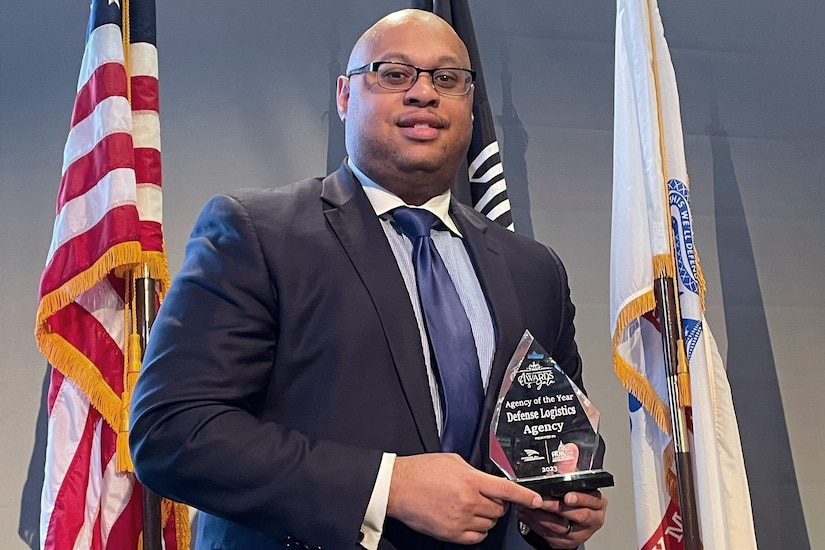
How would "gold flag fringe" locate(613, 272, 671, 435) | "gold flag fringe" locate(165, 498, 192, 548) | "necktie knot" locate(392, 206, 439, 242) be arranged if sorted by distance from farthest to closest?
"gold flag fringe" locate(613, 272, 671, 435) < "gold flag fringe" locate(165, 498, 192, 548) < "necktie knot" locate(392, 206, 439, 242)

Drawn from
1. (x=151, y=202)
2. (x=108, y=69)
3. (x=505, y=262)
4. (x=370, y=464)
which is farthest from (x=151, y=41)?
(x=370, y=464)

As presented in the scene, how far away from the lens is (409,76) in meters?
1.65

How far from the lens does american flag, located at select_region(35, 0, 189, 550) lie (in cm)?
235

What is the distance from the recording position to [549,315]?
1604 mm

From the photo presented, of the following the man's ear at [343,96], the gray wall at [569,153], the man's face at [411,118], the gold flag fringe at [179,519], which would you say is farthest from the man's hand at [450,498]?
the gray wall at [569,153]

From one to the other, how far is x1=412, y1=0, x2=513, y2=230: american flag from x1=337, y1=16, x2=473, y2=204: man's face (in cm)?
120

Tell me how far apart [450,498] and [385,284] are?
37 cm

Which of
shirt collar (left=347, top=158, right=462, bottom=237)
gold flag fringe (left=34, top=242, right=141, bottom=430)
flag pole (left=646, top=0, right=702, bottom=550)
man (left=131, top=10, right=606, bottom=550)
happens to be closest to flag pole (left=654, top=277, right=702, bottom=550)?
flag pole (left=646, top=0, right=702, bottom=550)

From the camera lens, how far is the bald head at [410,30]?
1677 millimetres

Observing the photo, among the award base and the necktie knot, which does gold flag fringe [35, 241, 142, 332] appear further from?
the award base

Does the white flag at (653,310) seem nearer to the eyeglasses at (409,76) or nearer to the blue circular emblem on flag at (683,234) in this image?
the blue circular emblem on flag at (683,234)

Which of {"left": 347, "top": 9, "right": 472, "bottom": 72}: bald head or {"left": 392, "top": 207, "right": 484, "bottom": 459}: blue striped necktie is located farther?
{"left": 347, "top": 9, "right": 472, "bottom": 72}: bald head

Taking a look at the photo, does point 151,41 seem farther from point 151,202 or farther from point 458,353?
point 458,353

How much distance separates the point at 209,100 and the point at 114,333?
994 mm
